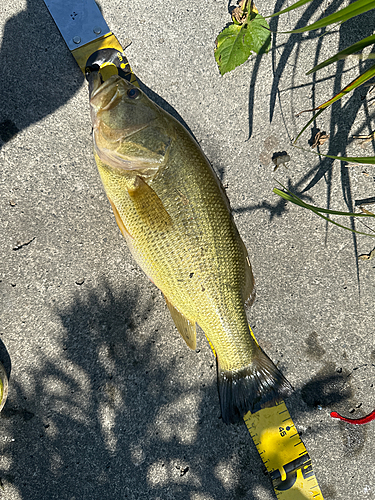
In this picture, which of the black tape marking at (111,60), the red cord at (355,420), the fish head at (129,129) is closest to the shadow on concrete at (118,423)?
the red cord at (355,420)

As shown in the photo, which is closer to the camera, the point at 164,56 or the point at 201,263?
the point at 201,263

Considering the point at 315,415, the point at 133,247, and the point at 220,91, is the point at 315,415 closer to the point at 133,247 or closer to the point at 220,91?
the point at 133,247

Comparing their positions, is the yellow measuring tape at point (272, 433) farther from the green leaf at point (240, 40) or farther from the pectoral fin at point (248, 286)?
the pectoral fin at point (248, 286)

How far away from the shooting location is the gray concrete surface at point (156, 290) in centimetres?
208

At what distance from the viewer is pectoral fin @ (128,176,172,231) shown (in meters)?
1.64

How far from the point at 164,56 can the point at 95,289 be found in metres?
1.73

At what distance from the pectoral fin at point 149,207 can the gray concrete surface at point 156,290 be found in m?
0.56

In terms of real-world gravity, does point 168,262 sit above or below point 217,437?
above

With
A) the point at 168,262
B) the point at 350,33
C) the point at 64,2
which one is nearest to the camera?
the point at 168,262

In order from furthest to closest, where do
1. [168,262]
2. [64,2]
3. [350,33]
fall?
[350,33] → [64,2] → [168,262]

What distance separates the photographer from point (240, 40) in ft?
6.86

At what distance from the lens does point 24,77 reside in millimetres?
2082

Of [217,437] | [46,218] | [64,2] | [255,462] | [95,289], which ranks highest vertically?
[64,2]

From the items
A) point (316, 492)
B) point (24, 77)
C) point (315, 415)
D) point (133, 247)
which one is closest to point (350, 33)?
point (133, 247)
